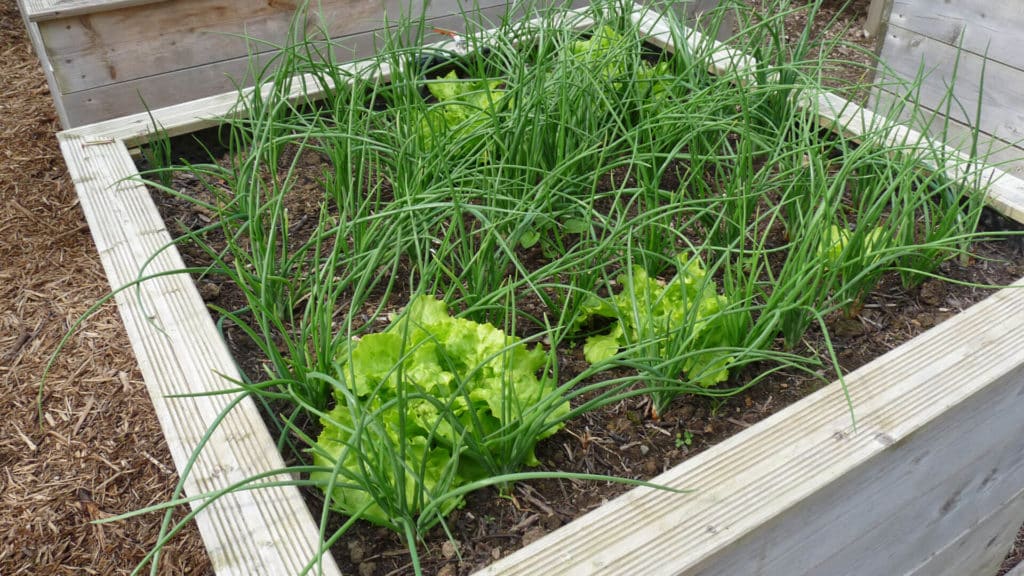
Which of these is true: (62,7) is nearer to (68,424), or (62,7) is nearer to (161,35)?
(161,35)

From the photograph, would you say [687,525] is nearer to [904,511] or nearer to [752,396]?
[752,396]

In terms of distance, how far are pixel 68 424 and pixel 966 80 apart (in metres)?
2.92

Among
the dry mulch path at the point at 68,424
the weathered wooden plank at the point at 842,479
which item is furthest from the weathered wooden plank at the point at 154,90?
the weathered wooden plank at the point at 842,479

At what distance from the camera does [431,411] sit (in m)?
1.15

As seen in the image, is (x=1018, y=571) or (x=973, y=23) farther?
(x=973, y=23)

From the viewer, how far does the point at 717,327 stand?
1.30 metres

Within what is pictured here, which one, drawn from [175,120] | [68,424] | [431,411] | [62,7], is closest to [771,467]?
[431,411]

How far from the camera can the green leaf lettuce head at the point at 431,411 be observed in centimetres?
104

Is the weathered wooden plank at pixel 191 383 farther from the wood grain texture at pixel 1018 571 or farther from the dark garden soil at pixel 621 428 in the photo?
the wood grain texture at pixel 1018 571

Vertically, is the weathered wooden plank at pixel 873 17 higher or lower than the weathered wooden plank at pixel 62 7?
lower

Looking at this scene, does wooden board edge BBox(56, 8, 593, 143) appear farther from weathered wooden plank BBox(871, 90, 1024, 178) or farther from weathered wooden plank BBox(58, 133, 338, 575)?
weathered wooden plank BBox(871, 90, 1024, 178)

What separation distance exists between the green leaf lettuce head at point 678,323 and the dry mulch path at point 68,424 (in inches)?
38.9

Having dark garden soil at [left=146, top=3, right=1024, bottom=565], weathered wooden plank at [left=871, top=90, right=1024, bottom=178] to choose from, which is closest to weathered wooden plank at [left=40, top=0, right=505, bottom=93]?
dark garden soil at [left=146, top=3, right=1024, bottom=565]

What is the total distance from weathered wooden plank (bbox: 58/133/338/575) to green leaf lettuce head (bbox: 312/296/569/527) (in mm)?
79
